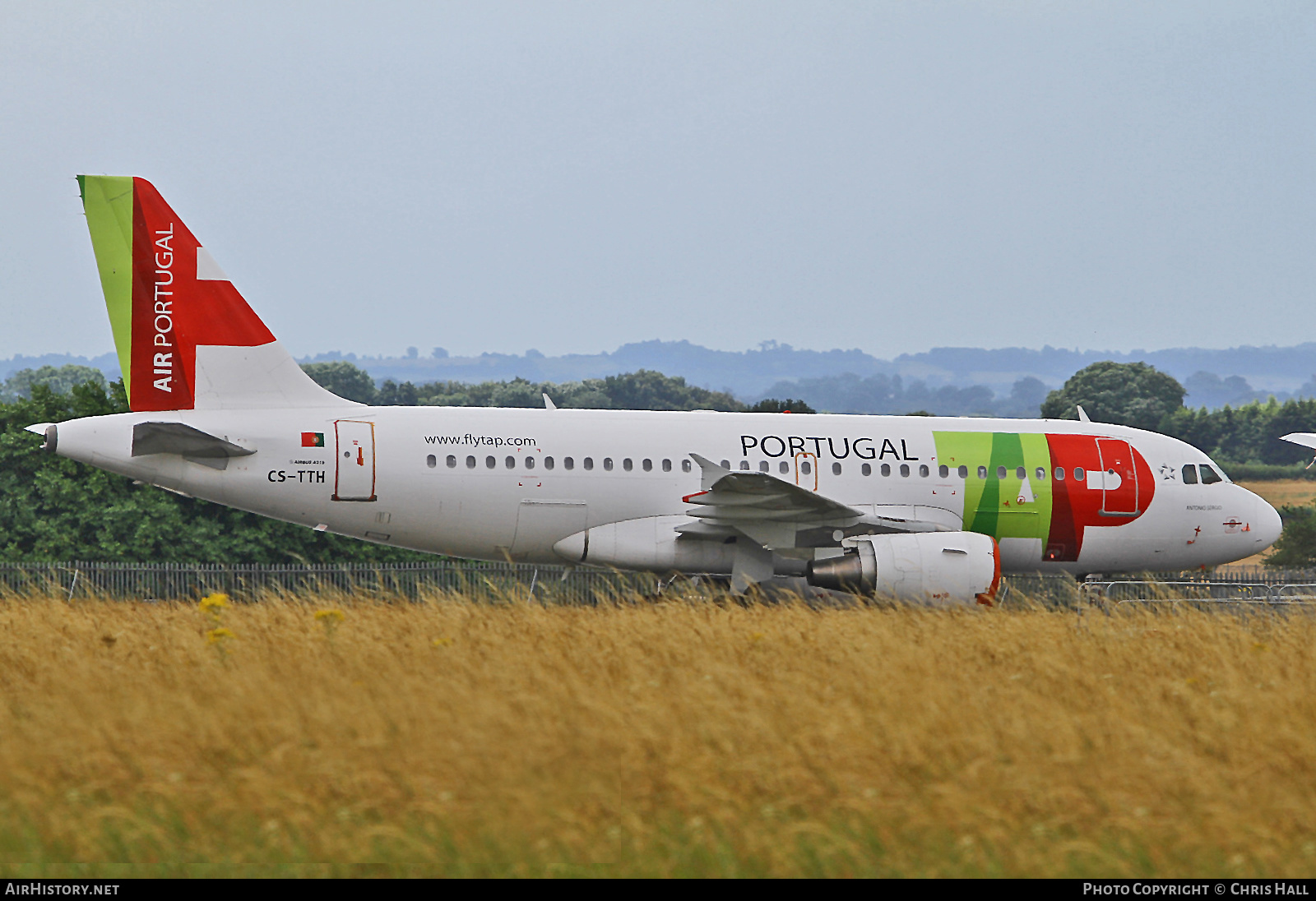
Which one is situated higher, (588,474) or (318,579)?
(588,474)

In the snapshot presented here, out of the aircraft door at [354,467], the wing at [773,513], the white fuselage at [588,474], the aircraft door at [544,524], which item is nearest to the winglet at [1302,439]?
the white fuselage at [588,474]

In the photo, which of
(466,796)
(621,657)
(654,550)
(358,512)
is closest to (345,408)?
(358,512)

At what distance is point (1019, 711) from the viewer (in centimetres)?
855

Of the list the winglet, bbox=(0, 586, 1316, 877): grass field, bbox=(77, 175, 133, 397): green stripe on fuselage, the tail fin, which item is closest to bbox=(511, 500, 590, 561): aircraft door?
the tail fin

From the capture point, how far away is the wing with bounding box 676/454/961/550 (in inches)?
697

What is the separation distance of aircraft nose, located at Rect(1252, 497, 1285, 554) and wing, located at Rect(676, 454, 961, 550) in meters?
6.03

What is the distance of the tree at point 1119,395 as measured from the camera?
10750 centimetres

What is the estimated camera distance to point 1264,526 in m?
21.4

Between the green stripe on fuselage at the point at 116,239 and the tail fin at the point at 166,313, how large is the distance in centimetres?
1

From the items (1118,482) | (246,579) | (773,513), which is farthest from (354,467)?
(1118,482)

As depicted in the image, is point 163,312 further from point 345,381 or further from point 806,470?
point 345,381

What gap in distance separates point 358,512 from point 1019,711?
12.0 metres

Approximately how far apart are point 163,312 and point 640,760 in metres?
13.8

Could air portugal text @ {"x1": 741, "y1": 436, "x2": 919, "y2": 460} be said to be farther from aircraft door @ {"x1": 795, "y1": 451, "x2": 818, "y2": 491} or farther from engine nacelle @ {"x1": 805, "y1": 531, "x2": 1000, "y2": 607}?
engine nacelle @ {"x1": 805, "y1": 531, "x2": 1000, "y2": 607}
